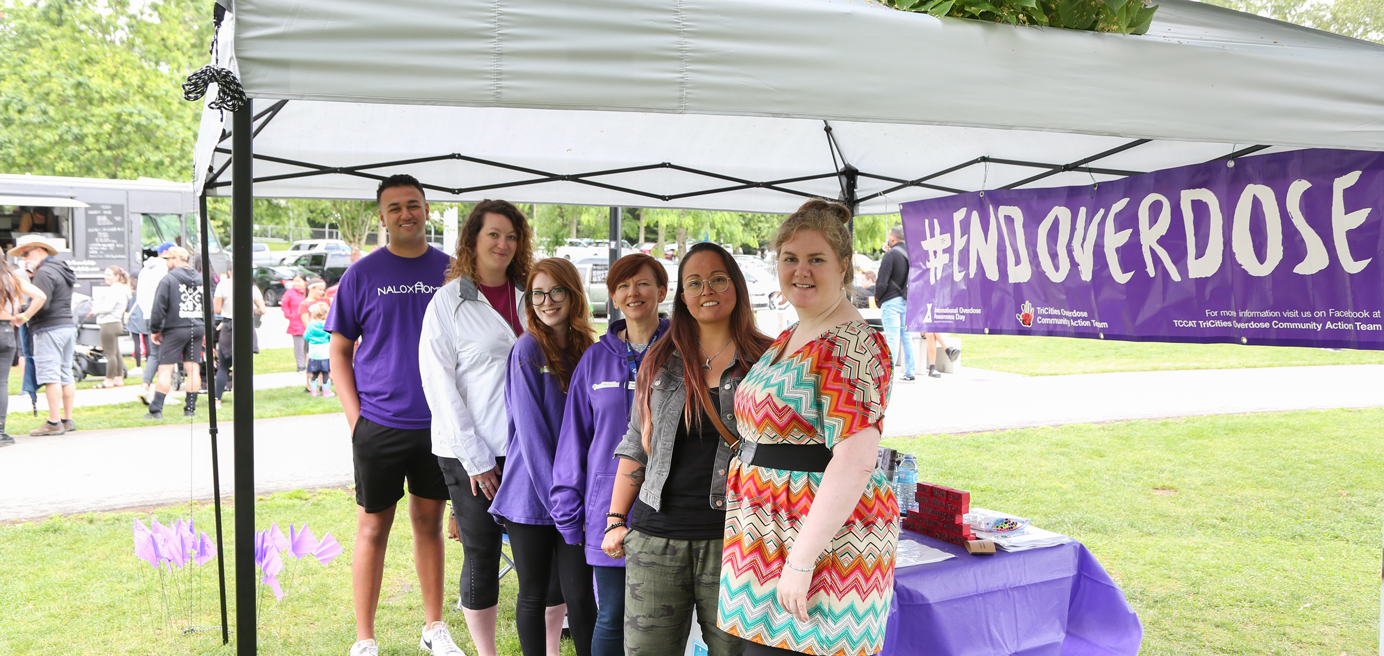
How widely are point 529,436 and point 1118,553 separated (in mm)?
3735

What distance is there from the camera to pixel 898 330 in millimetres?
10477

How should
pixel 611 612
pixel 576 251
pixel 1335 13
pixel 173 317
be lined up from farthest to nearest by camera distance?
pixel 576 251 < pixel 1335 13 < pixel 173 317 < pixel 611 612

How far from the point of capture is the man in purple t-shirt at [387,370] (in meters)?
3.12

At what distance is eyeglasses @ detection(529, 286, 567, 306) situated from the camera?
277 cm

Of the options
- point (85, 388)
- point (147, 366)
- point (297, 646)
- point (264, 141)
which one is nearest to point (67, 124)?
point (85, 388)

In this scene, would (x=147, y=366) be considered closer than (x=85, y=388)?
Yes

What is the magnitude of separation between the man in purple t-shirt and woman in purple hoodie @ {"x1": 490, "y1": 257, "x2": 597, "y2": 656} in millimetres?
521

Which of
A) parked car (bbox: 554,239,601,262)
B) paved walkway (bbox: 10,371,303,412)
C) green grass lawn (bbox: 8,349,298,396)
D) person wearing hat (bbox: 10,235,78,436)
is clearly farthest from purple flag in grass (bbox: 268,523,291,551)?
parked car (bbox: 554,239,601,262)

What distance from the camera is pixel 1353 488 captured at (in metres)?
6.19

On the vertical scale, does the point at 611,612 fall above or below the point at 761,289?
below

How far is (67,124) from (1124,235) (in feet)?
62.7

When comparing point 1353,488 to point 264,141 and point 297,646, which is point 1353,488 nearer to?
point 297,646

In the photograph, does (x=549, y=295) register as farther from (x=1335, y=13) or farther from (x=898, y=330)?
(x=1335, y=13)

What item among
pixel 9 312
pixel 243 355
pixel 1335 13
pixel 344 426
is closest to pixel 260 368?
pixel 344 426
